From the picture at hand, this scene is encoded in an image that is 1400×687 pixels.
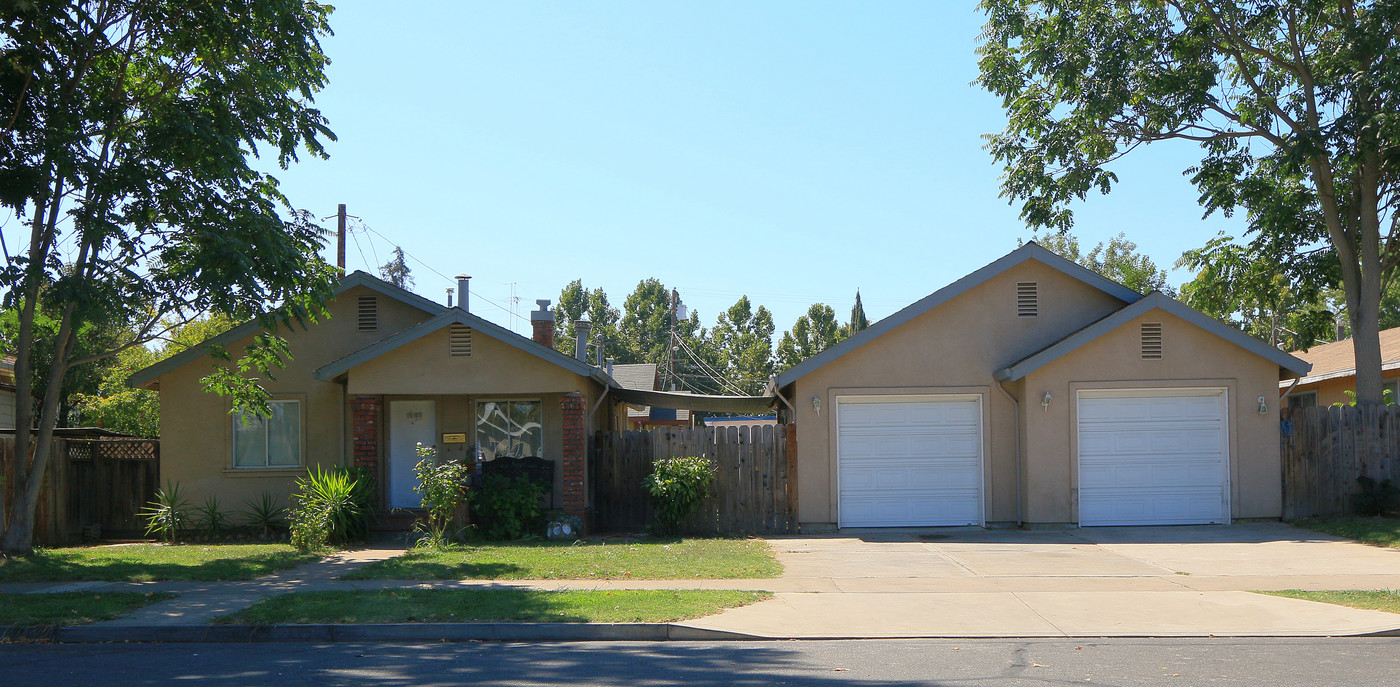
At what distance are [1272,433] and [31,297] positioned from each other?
18003 millimetres

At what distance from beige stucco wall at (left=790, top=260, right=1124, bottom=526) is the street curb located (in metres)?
8.09

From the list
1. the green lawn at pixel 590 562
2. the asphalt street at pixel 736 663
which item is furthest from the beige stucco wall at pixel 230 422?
the asphalt street at pixel 736 663

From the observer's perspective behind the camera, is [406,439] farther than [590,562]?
Yes

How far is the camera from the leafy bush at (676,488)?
16031 millimetres

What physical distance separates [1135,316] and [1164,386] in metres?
1.25

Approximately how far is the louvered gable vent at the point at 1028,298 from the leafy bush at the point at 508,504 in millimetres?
8446

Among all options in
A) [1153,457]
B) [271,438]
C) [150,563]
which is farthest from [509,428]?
[1153,457]

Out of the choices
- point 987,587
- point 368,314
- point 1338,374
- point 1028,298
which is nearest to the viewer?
point 987,587

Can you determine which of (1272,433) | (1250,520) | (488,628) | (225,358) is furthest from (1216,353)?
(225,358)

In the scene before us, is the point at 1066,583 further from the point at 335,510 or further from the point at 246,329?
the point at 246,329

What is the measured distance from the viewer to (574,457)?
16609 millimetres

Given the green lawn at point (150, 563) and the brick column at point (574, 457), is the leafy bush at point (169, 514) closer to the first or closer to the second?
the green lawn at point (150, 563)

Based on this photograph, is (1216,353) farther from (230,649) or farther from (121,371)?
(121,371)

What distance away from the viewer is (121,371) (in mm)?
27766
